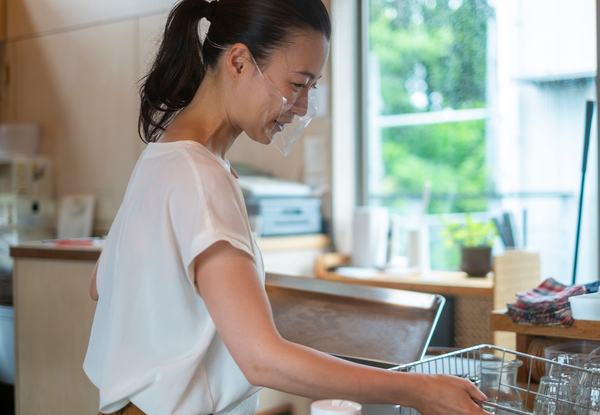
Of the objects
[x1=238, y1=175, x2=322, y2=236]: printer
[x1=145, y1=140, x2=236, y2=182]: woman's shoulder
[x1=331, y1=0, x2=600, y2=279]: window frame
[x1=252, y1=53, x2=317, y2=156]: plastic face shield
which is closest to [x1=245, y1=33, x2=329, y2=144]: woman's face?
[x1=252, y1=53, x2=317, y2=156]: plastic face shield

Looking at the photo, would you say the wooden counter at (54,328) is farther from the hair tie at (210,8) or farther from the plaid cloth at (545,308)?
the hair tie at (210,8)

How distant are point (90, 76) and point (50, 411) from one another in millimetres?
2216

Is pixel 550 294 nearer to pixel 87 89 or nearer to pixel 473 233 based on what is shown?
pixel 473 233

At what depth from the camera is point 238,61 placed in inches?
35.4

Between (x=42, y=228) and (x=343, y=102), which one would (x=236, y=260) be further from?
(x=42, y=228)

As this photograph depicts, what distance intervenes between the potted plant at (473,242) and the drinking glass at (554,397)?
5.63ft

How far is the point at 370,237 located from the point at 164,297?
2162 mm

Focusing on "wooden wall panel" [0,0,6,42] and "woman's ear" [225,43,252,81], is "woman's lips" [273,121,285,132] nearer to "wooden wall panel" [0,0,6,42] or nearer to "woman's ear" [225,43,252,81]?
"woman's ear" [225,43,252,81]

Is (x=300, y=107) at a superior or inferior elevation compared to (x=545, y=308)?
superior

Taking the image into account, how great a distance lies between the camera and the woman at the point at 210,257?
72 centimetres

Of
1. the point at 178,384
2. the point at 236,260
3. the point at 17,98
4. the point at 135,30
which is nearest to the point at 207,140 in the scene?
the point at 236,260

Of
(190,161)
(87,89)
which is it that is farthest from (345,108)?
(190,161)

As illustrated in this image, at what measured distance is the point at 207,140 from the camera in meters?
0.90

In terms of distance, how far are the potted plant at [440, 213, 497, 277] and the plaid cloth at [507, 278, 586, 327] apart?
1.28 metres
